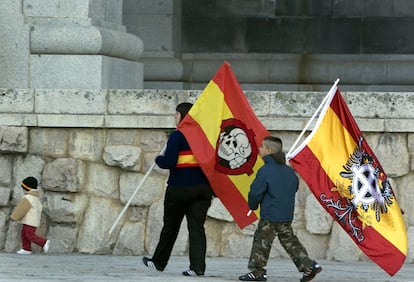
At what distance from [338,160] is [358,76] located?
6.73 metres

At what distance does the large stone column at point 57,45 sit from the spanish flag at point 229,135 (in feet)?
7.26

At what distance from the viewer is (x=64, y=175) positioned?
16.2m

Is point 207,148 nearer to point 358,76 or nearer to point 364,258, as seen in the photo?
point 364,258

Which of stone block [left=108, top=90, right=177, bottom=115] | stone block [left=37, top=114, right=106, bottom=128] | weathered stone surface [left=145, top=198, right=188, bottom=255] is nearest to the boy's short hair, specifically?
stone block [left=108, top=90, right=177, bottom=115]

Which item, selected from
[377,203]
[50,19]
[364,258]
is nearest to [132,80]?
[50,19]

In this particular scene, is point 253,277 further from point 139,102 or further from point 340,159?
point 139,102

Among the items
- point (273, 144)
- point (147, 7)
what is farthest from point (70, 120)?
point (147, 7)

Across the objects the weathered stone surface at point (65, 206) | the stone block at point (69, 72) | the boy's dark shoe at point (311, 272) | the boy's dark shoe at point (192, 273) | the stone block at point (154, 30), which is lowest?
the boy's dark shoe at point (192, 273)

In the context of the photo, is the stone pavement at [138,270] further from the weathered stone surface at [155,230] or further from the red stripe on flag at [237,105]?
the red stripe on flag at [237,105]

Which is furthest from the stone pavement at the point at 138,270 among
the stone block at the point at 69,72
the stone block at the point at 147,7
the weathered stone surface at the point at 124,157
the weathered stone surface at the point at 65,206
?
the stone block at the point at 147,7

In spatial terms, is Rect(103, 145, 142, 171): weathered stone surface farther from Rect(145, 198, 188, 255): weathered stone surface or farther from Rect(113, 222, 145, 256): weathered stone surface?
Rect(113, 222, 145, 256): weathered stone surface

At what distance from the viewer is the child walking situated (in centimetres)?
1598

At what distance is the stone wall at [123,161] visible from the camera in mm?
15969

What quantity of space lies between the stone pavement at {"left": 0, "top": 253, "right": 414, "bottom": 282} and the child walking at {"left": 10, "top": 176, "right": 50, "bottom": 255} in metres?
0.16
